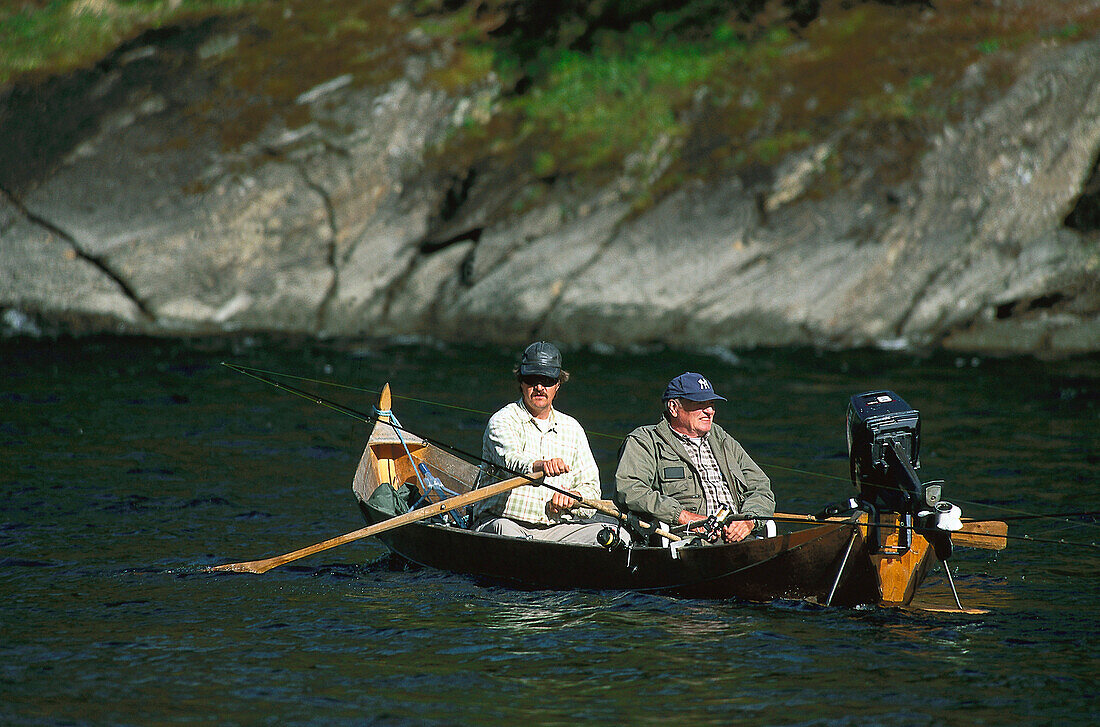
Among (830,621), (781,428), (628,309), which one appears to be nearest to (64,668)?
(830,621)

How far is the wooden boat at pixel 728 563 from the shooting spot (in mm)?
8062

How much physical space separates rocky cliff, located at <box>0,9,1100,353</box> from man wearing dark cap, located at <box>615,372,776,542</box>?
12506 mm

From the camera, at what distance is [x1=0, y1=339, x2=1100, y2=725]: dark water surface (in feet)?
22.6

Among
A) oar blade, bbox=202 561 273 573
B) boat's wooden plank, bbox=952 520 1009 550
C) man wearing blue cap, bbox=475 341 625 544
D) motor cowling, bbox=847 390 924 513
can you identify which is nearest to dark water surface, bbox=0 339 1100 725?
oar blade, bbox=202 561 273 573

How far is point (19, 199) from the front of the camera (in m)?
22.3

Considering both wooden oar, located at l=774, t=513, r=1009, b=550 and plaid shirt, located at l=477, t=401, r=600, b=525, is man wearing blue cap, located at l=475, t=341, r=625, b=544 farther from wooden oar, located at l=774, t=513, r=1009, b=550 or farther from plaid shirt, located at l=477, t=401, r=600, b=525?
wooden oar, located at l=774, t=513, r=1009, b=550

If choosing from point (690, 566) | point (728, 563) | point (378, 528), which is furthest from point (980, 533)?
point (378, 528)

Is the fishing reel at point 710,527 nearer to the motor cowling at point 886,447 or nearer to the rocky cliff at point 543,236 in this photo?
the motor cowling at point 886,447

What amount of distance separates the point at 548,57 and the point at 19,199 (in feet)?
36.0

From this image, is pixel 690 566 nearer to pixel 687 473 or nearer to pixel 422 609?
pixel 687 473

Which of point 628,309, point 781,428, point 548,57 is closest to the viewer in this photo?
point 781,428

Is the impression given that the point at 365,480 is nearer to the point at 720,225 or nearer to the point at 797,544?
the point at 797,544

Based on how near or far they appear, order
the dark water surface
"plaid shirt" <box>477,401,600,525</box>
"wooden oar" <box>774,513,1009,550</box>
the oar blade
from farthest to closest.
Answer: the oar blade
"plaid shirt" <box>477,401,600,525</box>
"wooden oar" <box>774,513,1009,550</box>
the dark water surface

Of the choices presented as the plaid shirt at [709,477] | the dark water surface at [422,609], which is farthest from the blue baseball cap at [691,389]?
the dark water surface at [422,609]
